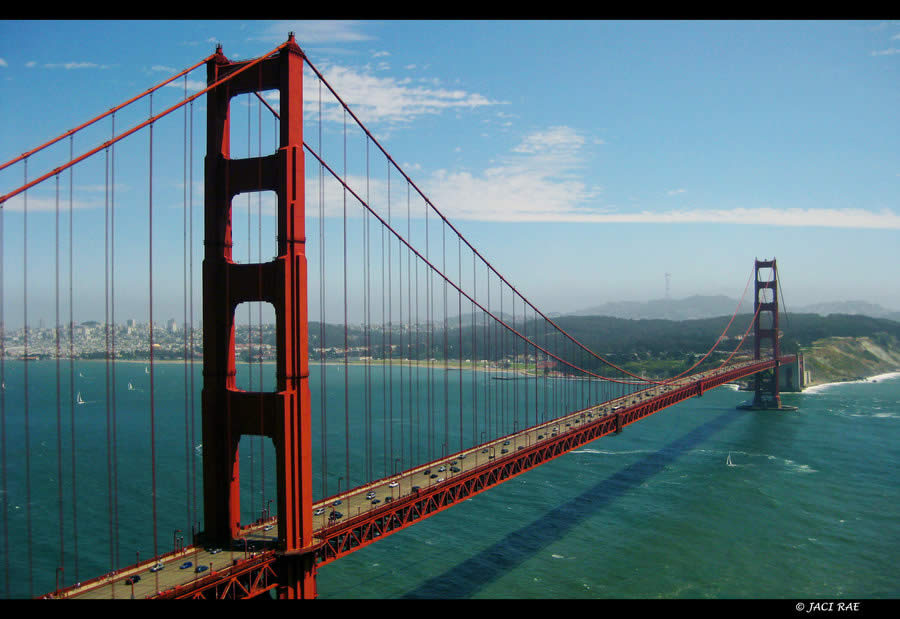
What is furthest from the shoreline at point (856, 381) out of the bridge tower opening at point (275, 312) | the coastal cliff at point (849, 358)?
the bridge tower opening at point (275, 312)

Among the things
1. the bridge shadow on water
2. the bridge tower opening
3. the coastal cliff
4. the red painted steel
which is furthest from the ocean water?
the coastal cliff

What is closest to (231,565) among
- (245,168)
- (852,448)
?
(245,168)

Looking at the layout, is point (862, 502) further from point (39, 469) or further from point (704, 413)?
point (39, 469)

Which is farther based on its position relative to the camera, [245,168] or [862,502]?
[862,502]

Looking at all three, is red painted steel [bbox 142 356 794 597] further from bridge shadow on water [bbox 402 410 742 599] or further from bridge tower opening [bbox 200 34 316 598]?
bridge shadow on water [bbox 402 410 742 599]

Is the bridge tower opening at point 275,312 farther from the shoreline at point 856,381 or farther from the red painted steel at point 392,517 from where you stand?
the shoreline at point 856,381
